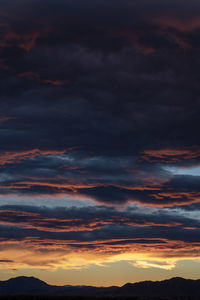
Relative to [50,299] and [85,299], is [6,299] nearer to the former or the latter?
[50,299]

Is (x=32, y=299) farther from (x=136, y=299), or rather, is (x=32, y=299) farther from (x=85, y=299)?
(x=136, y=299)

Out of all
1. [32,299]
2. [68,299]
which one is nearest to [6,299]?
[32,299]

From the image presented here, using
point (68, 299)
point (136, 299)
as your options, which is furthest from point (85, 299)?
point (136, 299)

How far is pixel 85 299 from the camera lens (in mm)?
148750

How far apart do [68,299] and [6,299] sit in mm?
27460

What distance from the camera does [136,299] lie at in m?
154

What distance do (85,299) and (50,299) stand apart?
12829 millimetres

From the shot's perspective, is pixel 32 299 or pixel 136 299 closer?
pixel 32 299

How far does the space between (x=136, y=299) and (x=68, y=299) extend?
24466 mm

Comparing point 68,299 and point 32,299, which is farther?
point 68,299

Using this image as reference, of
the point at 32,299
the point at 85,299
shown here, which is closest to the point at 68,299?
the point at 85,299

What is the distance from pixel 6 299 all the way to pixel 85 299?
28245mm

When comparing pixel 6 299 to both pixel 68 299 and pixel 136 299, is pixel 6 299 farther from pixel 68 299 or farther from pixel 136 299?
pixel 136 299

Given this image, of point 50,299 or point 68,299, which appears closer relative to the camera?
point 50,299
